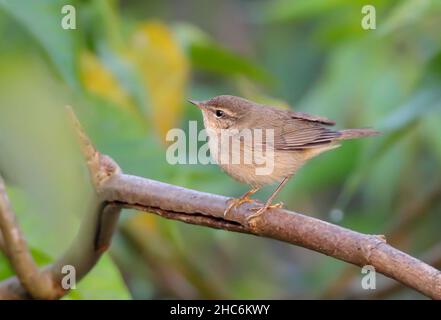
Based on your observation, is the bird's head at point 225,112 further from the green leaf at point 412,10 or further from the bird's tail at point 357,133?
the green leaf at point 412,10

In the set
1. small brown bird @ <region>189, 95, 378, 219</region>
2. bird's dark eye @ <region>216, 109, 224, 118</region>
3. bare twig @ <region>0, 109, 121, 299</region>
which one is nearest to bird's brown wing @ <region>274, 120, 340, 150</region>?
small brown bird @ <region>189, 95, 378, 219</region>

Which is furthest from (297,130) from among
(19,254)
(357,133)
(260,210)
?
(19,254)

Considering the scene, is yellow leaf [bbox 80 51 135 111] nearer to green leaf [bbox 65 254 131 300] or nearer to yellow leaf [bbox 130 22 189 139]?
yellow leaf [bbox 130 22 189 139]

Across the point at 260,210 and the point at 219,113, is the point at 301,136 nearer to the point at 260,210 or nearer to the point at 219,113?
the point at 219,113

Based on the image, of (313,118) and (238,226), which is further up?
(313,118)

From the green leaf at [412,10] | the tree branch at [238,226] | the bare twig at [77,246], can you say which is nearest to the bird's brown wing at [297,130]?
the green leaf at [412,10]

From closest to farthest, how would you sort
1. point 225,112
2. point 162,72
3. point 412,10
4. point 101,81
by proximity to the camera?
point 412,10
point 225,112
point 101,81
point 162,72

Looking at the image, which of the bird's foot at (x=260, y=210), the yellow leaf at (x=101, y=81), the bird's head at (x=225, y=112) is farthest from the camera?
the yellow leaf at (x=101, y=81)
